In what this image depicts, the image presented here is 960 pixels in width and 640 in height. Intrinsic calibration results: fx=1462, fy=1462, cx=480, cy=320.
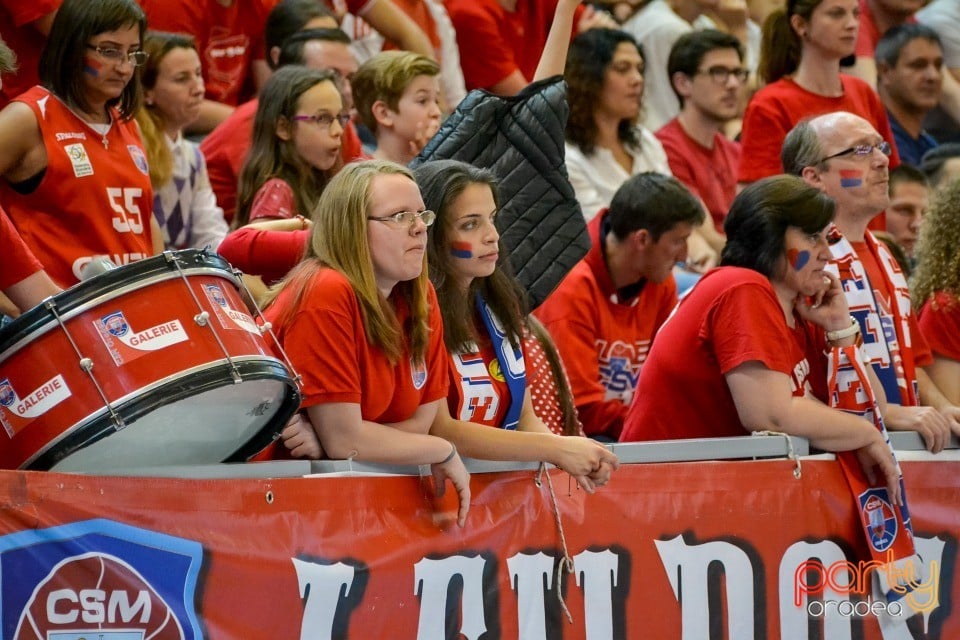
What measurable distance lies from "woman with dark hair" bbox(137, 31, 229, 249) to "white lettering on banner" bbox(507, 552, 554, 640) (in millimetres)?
2089

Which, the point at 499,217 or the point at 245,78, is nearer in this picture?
the point at 499,217

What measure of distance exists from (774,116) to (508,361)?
107 inches

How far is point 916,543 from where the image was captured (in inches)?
167

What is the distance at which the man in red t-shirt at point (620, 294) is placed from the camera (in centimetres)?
517

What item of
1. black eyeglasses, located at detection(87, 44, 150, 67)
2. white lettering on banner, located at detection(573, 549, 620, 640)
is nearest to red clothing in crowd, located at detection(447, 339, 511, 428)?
white lettering on banner, located at detection(573, 549, 620, 640)

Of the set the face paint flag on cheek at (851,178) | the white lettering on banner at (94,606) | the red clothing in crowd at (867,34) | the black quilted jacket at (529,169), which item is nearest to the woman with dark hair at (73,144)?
the black quilted jacket at (529,169)

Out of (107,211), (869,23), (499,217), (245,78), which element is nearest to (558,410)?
(499,217)

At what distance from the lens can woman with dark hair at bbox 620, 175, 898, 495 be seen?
4090 mm

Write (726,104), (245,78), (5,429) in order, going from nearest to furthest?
(5,429)
(245,78)
(726,104)

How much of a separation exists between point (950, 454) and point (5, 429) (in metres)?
2.80

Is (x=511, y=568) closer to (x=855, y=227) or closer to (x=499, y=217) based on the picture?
(x=499, y=217)

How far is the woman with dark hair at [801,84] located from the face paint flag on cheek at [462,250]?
8.76 feet

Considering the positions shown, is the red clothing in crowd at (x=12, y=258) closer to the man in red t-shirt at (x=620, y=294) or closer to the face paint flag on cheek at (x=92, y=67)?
the face paint flag on cheek at (x=92, y=67)

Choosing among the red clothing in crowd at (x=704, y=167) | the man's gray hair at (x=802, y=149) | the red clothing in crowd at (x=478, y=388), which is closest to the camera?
the red clothing in crowd at (x=478, y=388)
